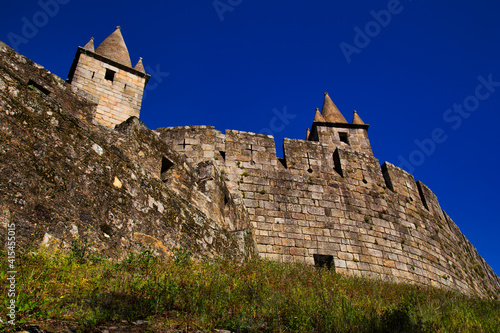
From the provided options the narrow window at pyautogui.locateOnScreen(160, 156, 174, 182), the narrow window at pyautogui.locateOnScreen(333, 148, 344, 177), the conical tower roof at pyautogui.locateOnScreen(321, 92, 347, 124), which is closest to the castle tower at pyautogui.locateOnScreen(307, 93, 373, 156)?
→ the conical tower roof at pyautogui.locateOnScreen(321, 92, 347, 124)

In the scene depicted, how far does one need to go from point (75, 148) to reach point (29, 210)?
3.43ft

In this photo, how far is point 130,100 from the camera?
1616 cm

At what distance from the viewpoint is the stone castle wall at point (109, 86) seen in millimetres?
15320

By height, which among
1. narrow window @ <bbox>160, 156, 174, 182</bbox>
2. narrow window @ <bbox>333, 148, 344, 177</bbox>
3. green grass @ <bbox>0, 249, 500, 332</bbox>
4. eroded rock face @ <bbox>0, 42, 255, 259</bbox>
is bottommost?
green grass @ <bbox>0, 249, 500, 332</bbox>

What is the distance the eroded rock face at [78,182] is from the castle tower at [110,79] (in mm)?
8796

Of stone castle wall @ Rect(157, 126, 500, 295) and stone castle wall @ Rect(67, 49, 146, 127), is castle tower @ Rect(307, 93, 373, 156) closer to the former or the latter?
stone castle wall @ Rect(157, 126, 500, 295)

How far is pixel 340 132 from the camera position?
22.2m

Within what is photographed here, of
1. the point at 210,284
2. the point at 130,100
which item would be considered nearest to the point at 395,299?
the point at 210,284

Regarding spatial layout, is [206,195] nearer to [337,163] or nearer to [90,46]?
[337,163]

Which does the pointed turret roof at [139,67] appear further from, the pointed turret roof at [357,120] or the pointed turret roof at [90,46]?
the pointed turret roof at [357,120]

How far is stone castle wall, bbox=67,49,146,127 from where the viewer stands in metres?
15.3

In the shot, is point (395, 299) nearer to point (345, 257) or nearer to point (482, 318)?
point (482, 318)

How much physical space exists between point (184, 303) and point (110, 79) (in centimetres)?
1471

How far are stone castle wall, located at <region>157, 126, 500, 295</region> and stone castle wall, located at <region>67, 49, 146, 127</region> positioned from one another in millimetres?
4386
